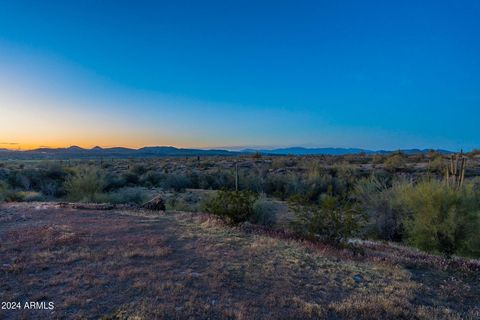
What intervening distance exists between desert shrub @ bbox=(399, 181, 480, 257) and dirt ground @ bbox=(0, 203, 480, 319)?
4.65 ft

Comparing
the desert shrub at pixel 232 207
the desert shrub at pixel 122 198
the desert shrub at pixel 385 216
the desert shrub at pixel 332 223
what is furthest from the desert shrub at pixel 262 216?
the desert shrub at pixel 122 198

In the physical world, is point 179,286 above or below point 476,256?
above

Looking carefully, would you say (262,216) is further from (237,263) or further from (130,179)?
(130,179)

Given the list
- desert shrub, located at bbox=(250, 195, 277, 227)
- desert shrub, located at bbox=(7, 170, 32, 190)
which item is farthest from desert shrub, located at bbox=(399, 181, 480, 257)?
desert shrub, located at bbox=(7, 170, 32, 190)

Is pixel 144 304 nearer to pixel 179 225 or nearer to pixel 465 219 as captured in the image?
pixel 179 225

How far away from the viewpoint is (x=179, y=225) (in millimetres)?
13430

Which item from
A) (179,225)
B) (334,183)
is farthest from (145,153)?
(179,225)

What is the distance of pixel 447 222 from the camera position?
11445 millimetres

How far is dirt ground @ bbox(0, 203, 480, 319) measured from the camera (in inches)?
235

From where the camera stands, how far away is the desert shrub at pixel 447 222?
1150cm

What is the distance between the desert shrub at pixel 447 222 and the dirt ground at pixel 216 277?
55.8 inches

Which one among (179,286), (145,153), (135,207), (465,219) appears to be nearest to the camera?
(179,286)

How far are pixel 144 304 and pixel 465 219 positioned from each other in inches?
405

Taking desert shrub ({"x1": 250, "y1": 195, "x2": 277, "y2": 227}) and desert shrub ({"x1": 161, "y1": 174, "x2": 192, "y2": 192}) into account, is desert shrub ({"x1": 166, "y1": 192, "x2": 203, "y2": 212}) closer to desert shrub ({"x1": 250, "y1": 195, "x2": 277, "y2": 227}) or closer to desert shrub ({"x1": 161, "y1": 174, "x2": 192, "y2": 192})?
desert shrub ({"x1": 250, "y1": 195, "x2": 277, "y2": 227})
